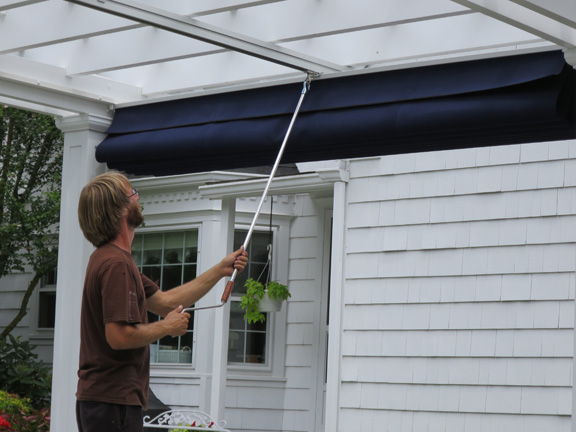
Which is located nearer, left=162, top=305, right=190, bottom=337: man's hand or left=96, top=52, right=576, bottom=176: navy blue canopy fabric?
left=162, top=305, right=190, bottom=337: man's hand

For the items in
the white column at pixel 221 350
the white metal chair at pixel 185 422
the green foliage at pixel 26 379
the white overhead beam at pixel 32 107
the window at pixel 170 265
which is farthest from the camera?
the green foliage at pixel 26 379

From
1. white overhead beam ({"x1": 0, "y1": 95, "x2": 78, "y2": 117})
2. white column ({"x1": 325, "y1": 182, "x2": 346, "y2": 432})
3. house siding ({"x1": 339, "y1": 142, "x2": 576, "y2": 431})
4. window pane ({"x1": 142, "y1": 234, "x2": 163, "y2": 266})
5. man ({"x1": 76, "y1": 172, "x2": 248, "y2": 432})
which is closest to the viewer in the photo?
man ({"x1": 76, "y1": 172, "x2": 248, "y2": 432})

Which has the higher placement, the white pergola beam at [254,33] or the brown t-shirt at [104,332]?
the white pergola beam at [254,33]

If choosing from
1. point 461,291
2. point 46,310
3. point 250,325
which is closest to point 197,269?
point 250,325

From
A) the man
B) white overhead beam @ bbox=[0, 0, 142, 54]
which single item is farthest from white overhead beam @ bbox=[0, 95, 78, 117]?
the man

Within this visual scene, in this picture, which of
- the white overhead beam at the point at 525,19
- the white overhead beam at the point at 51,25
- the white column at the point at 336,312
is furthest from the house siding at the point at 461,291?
the white overhead beam at the point at 51,25

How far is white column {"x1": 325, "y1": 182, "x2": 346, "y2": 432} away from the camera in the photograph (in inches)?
291

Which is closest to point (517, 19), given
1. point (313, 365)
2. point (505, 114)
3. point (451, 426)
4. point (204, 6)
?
point (505, 114)

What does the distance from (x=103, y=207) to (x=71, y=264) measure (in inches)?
91.1

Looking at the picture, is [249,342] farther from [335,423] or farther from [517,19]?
[517,19]

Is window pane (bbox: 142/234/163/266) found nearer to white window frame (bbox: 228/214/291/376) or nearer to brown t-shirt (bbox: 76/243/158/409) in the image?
white window frame (bbox: 228/214/291/376)

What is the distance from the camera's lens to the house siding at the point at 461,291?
6.39 metres

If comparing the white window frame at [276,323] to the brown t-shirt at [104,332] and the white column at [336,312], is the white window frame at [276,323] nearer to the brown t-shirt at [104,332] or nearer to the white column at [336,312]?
the white column at [336,312]

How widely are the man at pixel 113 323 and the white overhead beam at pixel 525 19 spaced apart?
4.31ft
